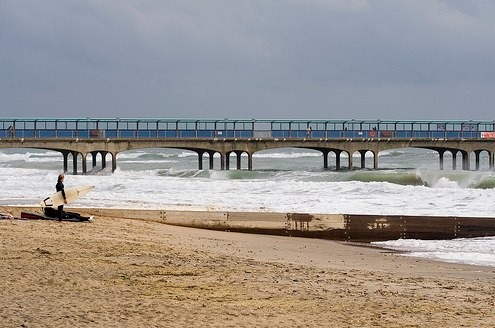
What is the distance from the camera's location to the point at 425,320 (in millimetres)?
9227

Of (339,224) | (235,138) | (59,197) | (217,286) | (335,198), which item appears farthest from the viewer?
(235,138)

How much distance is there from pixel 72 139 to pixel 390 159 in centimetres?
5101

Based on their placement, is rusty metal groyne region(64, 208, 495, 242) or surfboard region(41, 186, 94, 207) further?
rusty metal groyne region(64, 208, 495, 242)

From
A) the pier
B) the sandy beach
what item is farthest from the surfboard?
the pier

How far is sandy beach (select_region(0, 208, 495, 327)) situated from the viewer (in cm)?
906

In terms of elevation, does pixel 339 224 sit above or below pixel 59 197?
below

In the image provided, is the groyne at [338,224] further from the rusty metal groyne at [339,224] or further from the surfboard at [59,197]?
the surfboard at [59,197]

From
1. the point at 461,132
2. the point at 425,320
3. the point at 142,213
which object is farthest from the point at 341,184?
the point at 461,132

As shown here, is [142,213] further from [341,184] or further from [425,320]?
[341,184]

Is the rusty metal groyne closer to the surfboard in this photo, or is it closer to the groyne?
the groyne

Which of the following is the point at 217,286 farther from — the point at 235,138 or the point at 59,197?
the point at 235,138

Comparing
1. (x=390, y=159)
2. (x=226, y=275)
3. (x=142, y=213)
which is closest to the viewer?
(x=226, y=275)

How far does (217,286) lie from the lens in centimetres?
1082

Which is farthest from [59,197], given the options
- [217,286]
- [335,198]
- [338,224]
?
[335,198]
